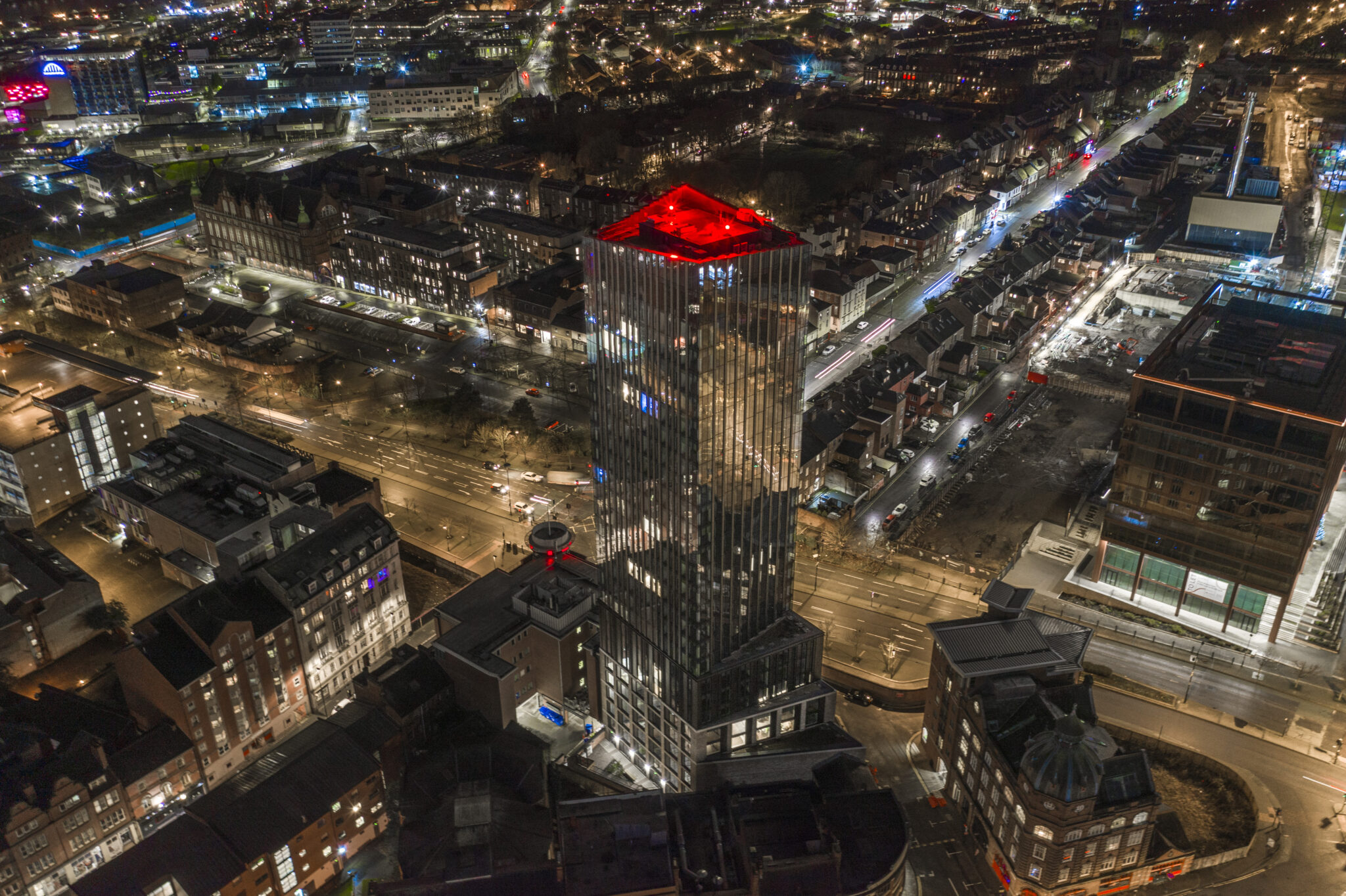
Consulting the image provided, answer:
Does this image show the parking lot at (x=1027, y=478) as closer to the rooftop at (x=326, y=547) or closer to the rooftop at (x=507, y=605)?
the rooftop at (x=507, y=605)

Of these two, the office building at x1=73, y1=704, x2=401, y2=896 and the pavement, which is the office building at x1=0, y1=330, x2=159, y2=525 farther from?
the pavement

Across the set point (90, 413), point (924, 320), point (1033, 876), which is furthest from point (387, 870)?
point (924, 320)

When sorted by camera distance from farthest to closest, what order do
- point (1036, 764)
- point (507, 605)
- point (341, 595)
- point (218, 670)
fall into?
1. point (341, 595)
2. point (507, 605)
3. point (218, 670)
4. point (1036, 764)

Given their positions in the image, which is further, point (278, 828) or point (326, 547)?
point (326, 547)

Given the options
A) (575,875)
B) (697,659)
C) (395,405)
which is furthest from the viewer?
(395,405)

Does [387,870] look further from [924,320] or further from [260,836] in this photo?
[924,320]

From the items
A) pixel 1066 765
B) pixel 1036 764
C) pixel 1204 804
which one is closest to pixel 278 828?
pixel 1036 764

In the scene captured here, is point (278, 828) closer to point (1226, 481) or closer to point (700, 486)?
point (700, 486)
